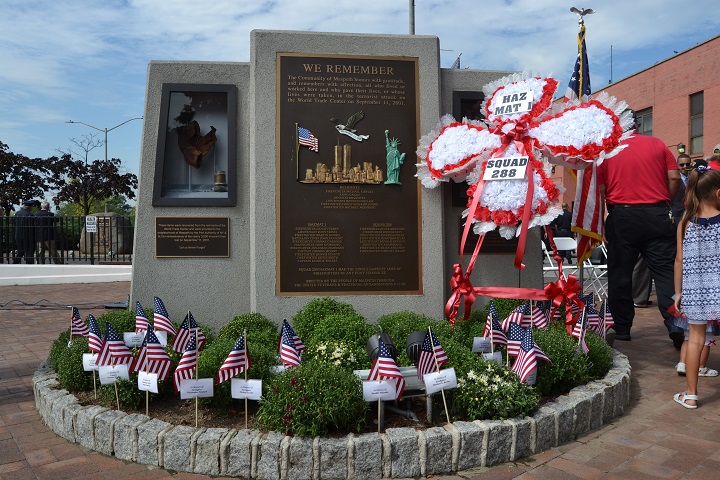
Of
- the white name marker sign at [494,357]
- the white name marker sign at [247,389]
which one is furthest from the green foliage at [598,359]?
the white name marker sign at [247,389]

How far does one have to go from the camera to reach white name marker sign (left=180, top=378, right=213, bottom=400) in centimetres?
363

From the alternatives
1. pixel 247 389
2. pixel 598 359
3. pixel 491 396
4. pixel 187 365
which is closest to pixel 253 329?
pixel 187 365

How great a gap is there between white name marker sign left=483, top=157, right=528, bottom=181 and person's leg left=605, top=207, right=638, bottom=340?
147 cm

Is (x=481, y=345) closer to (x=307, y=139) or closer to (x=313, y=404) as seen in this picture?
(x=313, y=404)

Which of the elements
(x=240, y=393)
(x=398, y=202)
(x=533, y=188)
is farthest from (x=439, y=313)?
(x=240, y=393)

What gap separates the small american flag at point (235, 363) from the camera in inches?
144

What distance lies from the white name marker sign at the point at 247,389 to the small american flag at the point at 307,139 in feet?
9.22

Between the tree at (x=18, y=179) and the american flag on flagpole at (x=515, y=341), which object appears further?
the tree at (x=18, y=179)

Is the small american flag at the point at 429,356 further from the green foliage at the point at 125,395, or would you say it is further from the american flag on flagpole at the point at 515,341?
the green foliage at the point at 125,395

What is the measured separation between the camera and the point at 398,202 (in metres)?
6.02

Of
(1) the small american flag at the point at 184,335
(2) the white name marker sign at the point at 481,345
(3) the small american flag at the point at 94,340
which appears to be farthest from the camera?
(1) the small american flag at the point at 184,335

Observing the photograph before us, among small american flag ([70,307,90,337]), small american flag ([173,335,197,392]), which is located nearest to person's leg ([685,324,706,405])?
small american flag ([173,335,197,392])

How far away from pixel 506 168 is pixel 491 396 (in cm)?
237

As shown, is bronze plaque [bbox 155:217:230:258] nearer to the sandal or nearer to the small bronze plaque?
the small bronze plaque
